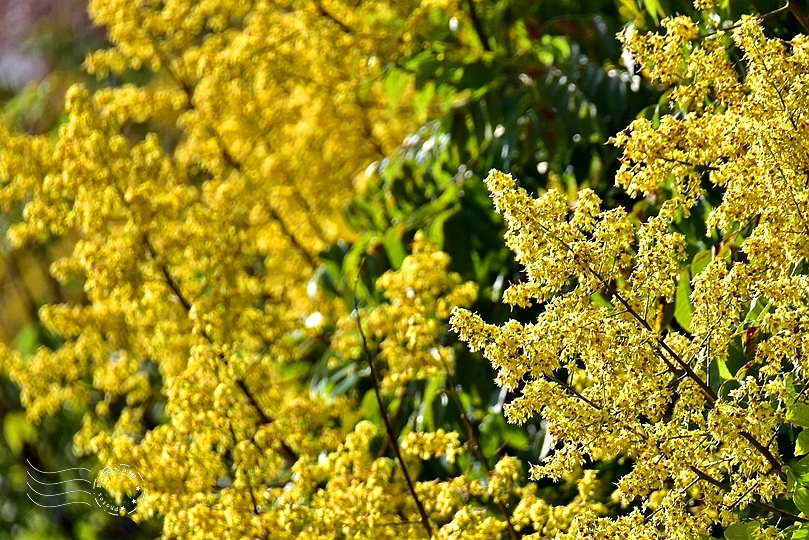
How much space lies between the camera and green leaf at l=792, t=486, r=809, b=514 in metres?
1.66

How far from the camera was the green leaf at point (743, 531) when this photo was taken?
5.55ft

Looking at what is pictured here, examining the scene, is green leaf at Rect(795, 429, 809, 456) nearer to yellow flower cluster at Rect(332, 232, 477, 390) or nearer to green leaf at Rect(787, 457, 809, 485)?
green leaf at Rect(787, 457, 809, 485)

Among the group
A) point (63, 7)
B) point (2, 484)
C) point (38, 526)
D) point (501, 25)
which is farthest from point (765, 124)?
point (63, 7)

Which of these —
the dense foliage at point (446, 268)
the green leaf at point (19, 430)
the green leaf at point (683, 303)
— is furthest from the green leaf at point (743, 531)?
the green leaf at point (19, 430)

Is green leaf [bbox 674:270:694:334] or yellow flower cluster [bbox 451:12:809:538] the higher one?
yellow flower cluster [bbox 451:12:809:538]

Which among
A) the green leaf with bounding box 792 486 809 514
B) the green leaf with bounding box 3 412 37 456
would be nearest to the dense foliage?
the green leaf with bounding box 792 486 809 514

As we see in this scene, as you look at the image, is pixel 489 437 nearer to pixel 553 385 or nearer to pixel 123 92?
pixel 553 385

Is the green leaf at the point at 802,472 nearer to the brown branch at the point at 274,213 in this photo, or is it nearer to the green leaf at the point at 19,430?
the brown branch at the point at 274,213

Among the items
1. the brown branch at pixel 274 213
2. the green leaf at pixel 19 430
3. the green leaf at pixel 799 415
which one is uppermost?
the green leaf at pixel 799 415

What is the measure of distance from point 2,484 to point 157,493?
450 cm

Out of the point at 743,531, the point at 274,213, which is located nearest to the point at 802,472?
the point at 743,531

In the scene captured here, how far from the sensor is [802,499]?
5.48ft

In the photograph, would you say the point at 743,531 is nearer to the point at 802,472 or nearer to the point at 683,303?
the point at 802,472

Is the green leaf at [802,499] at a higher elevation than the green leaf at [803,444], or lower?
lower
